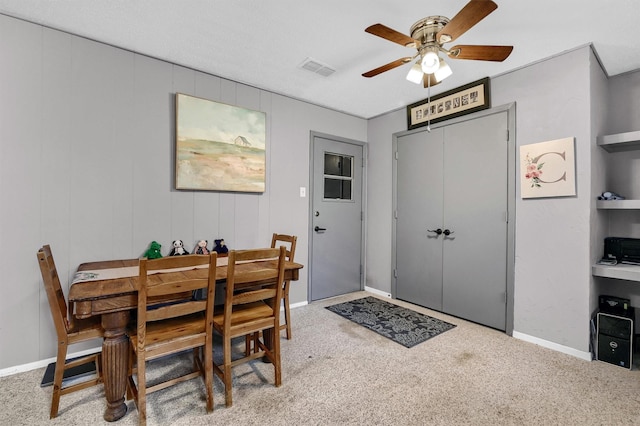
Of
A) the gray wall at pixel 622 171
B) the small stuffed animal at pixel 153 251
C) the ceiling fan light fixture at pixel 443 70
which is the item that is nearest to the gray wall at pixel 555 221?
the gray wall at pixel 622 171

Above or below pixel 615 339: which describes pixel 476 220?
above

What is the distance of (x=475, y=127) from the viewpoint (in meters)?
3.20

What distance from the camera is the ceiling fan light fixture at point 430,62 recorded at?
1.96 metres

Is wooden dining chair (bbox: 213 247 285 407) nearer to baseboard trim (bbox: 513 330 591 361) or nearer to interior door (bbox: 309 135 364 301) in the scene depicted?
interior door (bbox: 309 135 364 301)

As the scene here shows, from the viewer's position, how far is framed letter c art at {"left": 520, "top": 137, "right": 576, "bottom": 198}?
2.51m

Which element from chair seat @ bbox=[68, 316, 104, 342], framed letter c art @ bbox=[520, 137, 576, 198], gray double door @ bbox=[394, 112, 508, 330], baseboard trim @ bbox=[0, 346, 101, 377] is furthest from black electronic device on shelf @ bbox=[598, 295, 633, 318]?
baseboard trim @ bbox=[0, 346, 101, 377]

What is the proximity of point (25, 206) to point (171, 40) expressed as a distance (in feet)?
5.55

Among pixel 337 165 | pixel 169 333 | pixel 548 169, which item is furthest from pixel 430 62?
pixel 169 333

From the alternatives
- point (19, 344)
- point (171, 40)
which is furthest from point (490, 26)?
point (19, 344)

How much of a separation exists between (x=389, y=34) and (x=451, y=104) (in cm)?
185

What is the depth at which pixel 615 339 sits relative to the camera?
234 centimetres

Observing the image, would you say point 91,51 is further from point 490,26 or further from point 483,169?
point 483,169

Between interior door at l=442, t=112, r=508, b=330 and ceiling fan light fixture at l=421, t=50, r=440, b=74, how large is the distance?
57.0 inches

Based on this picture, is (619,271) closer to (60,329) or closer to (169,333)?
(169,333)
